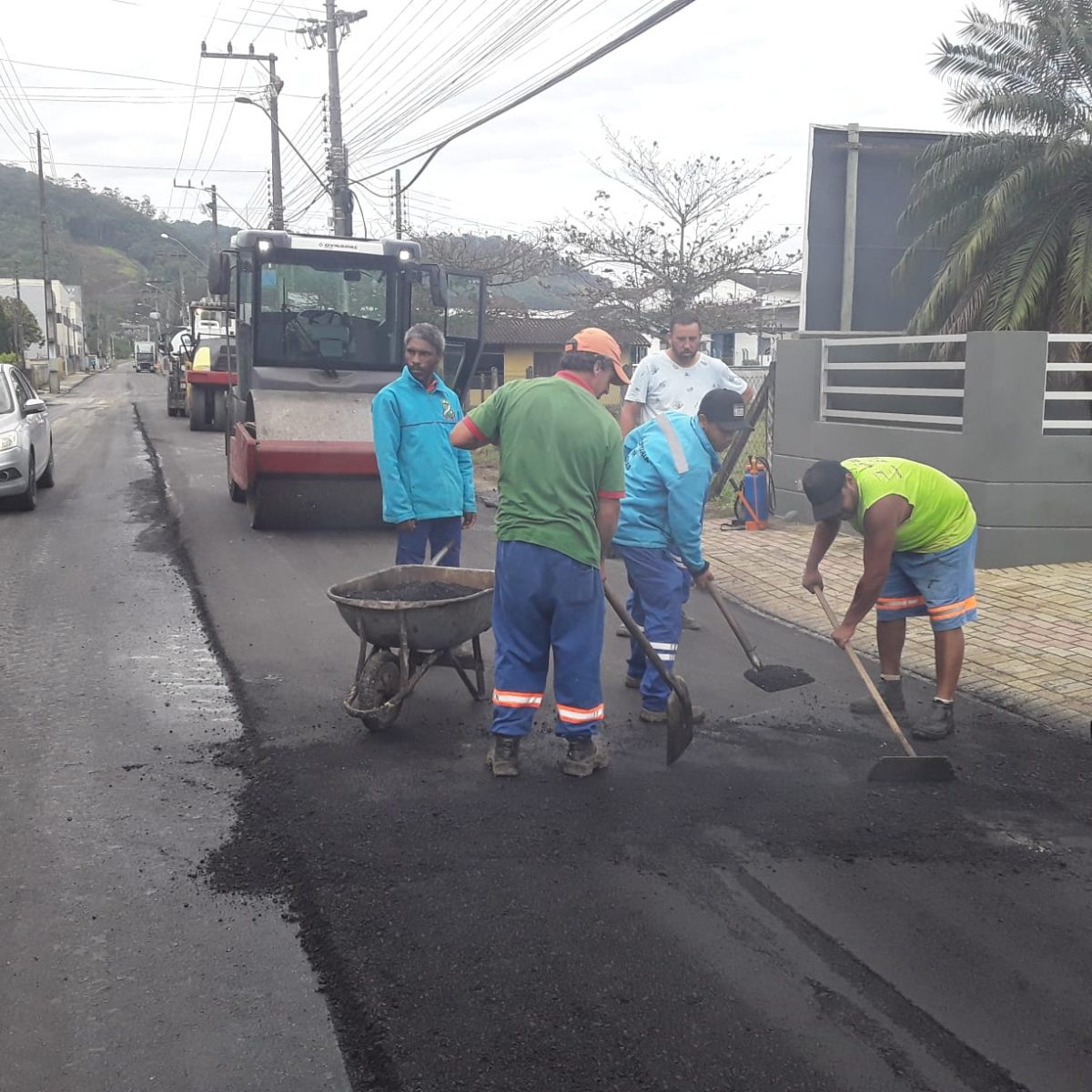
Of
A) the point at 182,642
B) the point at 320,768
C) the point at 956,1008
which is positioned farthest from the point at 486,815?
the point at 182,642

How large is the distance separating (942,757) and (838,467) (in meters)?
1.34

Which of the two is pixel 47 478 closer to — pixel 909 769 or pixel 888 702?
pixel 888 702

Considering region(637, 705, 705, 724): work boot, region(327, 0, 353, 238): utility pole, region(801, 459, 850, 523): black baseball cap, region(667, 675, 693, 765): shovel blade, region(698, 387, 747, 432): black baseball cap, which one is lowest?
region(637, 705, 705, 724): work boot

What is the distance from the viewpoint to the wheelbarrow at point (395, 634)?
520 cm

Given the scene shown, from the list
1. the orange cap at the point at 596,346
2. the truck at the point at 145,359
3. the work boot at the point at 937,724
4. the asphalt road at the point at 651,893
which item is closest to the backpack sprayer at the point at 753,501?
the asphalt road at the point at 651,893

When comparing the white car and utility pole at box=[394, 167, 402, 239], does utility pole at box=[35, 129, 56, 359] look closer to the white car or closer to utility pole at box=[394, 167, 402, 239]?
utility pole at box=[394, 167, 402, 239]

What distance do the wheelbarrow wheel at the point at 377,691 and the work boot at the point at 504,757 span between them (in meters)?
0.61

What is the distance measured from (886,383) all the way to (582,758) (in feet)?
31.0

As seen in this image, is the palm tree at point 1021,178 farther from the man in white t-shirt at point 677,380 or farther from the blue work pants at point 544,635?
the blue work pants at point 544,635

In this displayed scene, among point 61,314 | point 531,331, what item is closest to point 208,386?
point 531,331

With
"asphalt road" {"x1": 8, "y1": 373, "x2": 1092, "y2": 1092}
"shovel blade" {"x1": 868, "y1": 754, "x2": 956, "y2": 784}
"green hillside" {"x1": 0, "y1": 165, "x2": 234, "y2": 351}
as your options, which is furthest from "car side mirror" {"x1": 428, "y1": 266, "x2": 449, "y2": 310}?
"green hillside" {"x1": 0, "y1": 165, "x2": 234, "y2": 351}

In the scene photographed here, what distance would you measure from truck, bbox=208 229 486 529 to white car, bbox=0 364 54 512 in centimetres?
203

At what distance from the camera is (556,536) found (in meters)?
4.82

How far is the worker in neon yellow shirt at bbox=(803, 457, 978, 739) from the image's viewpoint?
5.23 meters
